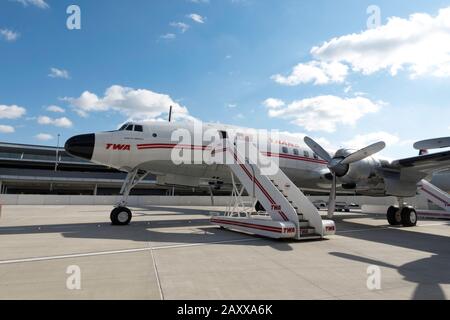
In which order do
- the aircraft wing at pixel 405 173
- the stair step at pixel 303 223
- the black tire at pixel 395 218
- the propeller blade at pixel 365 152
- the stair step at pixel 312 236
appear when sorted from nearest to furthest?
the stair step at pixel 312 236 → the stair step at pixel 303 223 → the propeller blade at pixel 365 152 → the aircraft wing at pixel 405 173 → the black tire at pixel 395 218

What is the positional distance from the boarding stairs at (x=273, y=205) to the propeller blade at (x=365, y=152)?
3.75 m

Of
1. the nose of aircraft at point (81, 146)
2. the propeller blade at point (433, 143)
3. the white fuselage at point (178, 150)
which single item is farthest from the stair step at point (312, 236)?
the nose of aircraft at point (81, 146)

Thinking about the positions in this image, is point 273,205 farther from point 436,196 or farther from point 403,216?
Answer: point 436,196

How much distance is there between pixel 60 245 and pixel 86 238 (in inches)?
49.4

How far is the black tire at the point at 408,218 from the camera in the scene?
51.8 feet

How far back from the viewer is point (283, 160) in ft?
51.0

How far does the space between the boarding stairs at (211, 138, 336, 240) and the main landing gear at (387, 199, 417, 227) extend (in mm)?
7594

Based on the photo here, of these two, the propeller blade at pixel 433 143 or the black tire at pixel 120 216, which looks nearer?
the propeller blade at pixel 433 143

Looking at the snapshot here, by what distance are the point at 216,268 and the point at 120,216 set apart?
8090 mm

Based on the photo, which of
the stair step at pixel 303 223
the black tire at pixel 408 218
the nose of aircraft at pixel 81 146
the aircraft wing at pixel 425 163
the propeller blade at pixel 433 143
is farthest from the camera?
the black tire at pixel 408 218

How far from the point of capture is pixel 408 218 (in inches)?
623

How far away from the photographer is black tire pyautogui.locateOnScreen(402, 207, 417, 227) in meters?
15.8

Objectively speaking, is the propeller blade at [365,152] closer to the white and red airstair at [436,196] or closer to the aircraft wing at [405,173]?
the aircraft wing at [405,173]

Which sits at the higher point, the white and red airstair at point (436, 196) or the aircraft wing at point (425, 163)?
the aircraft wing at point (425, 163)
